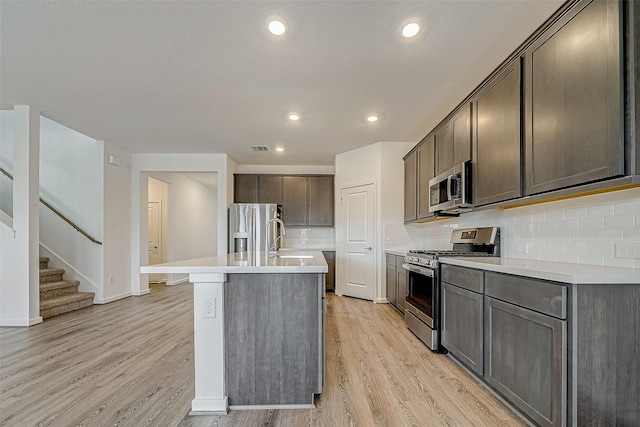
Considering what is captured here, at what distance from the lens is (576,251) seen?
2.10m

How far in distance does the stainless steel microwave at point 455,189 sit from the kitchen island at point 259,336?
167 centimetres

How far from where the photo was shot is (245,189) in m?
6.39

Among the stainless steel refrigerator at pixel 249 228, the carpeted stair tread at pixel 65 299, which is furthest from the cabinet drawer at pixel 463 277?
the carpeted stair tread at pixel 65 299

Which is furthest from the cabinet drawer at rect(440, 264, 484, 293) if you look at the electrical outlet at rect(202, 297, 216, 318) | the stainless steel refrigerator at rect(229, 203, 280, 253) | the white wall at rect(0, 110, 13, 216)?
the white wall at rect(0, 110, 13, 216)

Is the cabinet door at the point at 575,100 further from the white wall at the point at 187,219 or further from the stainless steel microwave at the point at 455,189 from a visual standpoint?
the white wall at the point at 187,219

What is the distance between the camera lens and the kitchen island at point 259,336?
77.0 inches

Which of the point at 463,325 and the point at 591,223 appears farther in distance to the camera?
the point at 463,325

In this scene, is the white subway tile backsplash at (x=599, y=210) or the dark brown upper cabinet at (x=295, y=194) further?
the dark brown upper cabinet at (x=295, y=194)

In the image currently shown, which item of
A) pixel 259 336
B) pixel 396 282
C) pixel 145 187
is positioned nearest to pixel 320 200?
pixel 396 282

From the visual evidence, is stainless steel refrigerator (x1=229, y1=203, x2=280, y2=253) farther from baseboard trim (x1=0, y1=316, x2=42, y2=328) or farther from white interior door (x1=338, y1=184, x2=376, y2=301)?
baseboard trim (x1=0, y1=316, x2=42, y2=328)

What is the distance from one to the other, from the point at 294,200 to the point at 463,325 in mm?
4422

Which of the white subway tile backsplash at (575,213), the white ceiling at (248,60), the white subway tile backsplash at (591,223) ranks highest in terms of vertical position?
the white ceiling at (248,60)

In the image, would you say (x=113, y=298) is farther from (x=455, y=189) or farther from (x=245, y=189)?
(x=455, y=189)

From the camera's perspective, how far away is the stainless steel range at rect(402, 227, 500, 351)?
114 inches
